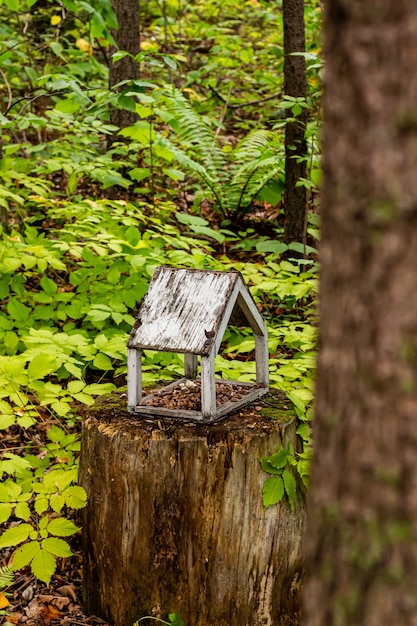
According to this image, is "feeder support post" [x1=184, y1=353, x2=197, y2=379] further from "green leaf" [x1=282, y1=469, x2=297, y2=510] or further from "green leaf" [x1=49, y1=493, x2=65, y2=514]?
"green leaf" [x1=49, y1=493, x2=65, y2=514]

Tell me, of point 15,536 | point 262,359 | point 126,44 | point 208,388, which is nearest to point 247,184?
point 126,44

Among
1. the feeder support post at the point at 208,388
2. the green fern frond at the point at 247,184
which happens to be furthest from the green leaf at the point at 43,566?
the green fern frond at the point at 247,184

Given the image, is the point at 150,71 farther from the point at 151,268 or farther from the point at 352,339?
the point at 352,339

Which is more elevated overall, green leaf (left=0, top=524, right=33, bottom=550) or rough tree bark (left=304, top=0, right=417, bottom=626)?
rough tree bark (left=304, top=0, right=417, bottom=626)

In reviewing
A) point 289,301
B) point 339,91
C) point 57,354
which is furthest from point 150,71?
point 339,91

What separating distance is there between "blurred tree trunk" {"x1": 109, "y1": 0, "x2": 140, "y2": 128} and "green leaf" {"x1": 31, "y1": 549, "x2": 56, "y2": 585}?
518 centimetres

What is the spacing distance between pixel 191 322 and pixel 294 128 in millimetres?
3587

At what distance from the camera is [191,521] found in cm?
300

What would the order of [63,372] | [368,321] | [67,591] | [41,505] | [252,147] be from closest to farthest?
[368,321] → [41,505] → [67,591] → [63,372] → [252,147]

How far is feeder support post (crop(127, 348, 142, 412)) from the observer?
10.1ft

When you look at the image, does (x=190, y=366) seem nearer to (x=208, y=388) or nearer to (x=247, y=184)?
(x=208, y=388)

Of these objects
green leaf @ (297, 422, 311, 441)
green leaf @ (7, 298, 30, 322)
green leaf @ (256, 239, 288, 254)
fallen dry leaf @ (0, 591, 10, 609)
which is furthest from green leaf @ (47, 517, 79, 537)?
green leaf @ (256, 239, 288, 254)

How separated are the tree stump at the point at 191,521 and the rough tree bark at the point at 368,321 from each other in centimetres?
175

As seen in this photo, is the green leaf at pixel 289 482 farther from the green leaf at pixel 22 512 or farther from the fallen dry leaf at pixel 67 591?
the fallen dry leaf at pixel 67 591
